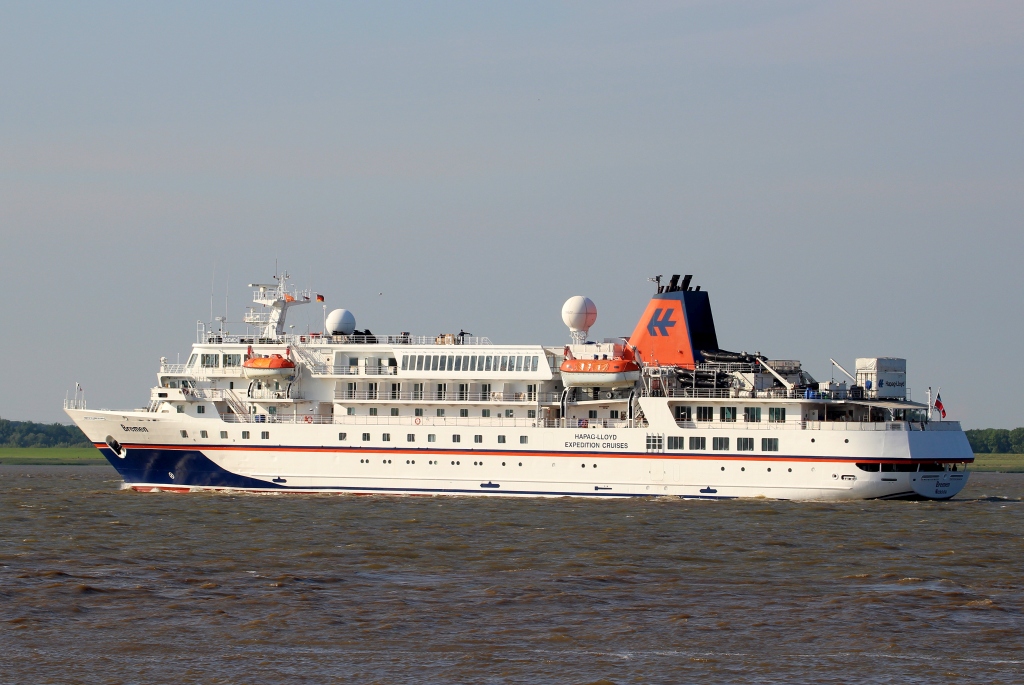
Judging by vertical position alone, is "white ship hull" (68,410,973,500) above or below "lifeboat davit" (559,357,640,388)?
below

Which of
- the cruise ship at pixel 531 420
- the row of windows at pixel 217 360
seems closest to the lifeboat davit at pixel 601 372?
the cruise ship at pixel 531 420

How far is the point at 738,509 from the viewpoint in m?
41.2

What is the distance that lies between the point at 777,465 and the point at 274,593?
79.5 feet

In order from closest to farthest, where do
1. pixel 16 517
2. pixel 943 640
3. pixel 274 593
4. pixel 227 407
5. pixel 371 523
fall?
pixel 943 640 → pixel 274 593 → pixel 371 523 → pixel 16 517 → pixel 227 407

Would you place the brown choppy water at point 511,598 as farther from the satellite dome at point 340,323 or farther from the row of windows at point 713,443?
the satellite dome at point 340,323

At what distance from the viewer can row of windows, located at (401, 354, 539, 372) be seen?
158 ft

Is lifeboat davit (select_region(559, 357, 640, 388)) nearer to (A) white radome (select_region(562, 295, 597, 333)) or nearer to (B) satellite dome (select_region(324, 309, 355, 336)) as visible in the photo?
(A) white radome (select_region(562, 295, 597, 333))

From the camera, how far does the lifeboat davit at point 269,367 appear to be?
49.3 m

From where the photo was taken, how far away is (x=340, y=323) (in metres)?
51.8

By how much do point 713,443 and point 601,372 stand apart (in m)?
4.97

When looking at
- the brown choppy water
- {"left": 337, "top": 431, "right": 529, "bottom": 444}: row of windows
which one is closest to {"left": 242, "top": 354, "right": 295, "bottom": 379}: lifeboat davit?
{"left": 337, "top": 431, "right": 529, "bottom": 444}: row of windows

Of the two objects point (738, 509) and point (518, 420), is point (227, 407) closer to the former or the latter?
point (518, 420)

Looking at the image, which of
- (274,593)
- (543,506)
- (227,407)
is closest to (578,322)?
(543,506)

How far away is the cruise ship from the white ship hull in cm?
5
